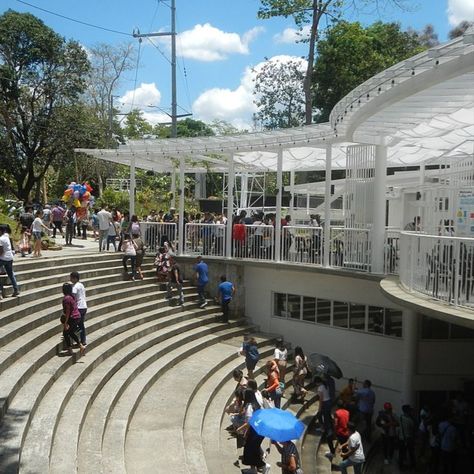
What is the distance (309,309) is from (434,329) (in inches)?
142

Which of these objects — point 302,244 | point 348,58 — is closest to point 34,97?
point 348,58

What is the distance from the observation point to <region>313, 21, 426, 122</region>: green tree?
33844 mm

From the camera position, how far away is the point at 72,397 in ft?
30.7

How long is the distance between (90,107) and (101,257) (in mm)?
25417

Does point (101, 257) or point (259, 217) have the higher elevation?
point (259, 217)

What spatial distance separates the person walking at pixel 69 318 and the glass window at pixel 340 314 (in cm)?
784

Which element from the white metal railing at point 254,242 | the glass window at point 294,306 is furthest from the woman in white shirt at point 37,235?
the glass window at point 294,306

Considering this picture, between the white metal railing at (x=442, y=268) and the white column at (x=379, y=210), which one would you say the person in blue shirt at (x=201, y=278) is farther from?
the white metal railing at (x=442, y=268)

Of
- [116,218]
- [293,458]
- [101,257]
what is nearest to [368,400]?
[293,458]

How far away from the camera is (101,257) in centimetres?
1677

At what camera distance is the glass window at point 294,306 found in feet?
56.1

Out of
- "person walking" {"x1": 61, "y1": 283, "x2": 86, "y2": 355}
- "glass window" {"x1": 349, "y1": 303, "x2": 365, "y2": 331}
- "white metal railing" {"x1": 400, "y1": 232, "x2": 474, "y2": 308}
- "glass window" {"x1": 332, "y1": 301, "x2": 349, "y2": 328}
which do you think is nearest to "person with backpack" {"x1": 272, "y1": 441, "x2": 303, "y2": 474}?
"white metal railing" {"x1": 400, "y1": 232, "x2": 474, "y2": 308}

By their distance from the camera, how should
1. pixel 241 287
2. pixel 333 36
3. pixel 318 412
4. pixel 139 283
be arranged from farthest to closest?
1. pixel 333 36
2. pixel 241 287
3. pixel 139 283
4. pixel 318 412

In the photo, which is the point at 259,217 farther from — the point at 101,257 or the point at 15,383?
the point at 15,383
